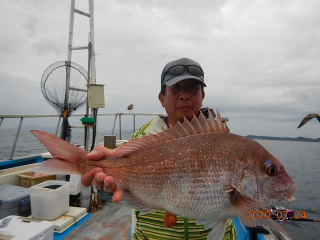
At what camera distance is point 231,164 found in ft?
4.91

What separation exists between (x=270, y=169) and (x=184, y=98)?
1099 millimetres

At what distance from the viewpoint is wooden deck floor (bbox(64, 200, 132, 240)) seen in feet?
12.4

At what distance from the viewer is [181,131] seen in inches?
66.4

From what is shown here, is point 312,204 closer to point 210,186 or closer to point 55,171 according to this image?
point 210,186

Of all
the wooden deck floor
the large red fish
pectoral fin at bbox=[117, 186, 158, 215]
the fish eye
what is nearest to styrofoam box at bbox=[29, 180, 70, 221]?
the wooden deck floor

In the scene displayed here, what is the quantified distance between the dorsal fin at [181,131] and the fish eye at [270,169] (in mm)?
427

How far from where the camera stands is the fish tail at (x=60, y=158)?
146 cm

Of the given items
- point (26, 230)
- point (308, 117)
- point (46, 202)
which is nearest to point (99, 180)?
point (26, 230)

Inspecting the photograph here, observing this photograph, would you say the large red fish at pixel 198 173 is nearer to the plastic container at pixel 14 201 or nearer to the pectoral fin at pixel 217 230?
the pectoral fin at pixel 217 230

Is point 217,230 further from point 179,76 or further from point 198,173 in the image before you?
point 179,76

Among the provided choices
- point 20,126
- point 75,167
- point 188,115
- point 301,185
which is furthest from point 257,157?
point 301,185

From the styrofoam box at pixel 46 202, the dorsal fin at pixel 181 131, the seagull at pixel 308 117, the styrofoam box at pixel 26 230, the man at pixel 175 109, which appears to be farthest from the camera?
the styrofoam box at pixel 46 202

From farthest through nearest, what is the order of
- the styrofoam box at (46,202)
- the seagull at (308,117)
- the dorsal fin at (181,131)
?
the styrofoam box at (46,202) < the seagull at (308,117) < the dorsal fin at (181,131)

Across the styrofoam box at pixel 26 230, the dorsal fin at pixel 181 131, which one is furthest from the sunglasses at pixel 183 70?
the styrofoam box at pixel 26 230
